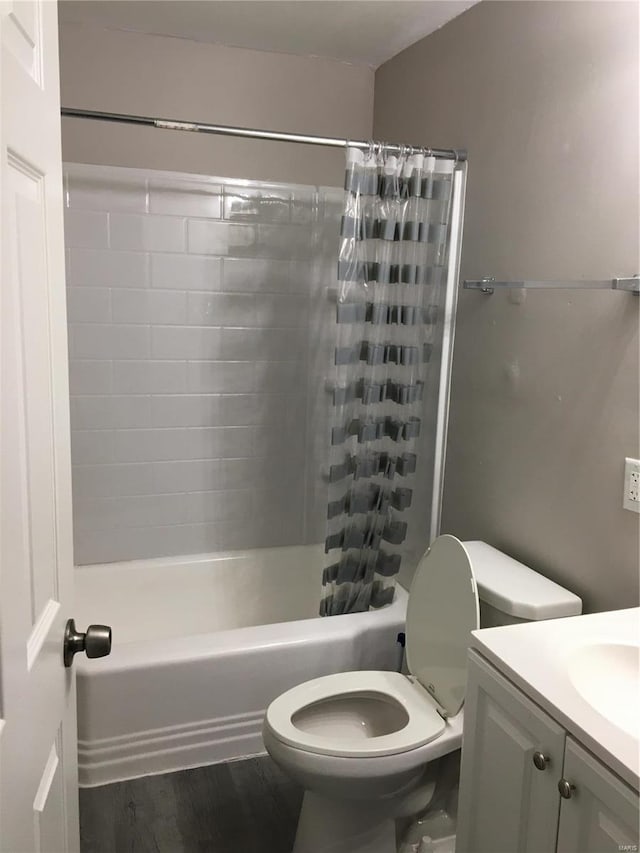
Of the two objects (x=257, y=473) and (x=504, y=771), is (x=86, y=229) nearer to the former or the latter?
(x=257, y=473)

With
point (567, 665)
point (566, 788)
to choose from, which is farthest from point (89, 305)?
point (566, 788)

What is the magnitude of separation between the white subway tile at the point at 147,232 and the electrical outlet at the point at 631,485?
1823mm

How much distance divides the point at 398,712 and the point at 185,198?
195cm

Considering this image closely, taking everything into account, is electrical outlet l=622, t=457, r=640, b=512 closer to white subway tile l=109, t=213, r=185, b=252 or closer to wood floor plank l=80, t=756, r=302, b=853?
wood floor plank l=80, t=756, r=302, b=853

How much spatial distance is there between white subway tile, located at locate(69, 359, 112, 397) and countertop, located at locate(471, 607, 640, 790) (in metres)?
1.81

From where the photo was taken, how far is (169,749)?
2.16 metres

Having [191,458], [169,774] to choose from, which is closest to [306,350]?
[191,458]

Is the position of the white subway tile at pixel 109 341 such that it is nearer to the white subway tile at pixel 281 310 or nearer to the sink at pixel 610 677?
the white subway tile at pixel 281 310

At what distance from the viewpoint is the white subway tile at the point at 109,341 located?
2648mm

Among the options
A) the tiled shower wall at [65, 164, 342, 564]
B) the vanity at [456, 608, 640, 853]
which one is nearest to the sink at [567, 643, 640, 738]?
the vanity at [456, 608, 640, 853]

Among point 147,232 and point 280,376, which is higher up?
point 147,232

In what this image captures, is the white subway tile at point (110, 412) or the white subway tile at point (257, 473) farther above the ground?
the white subway tile at point (110, 412)

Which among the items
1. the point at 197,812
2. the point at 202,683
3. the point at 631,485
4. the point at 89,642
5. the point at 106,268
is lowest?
the point at 197,812

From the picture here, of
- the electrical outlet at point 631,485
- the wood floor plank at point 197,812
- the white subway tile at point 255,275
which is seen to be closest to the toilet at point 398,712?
the wood floor plank at point 197,812
